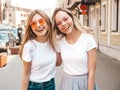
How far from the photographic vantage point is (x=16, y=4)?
332 ft

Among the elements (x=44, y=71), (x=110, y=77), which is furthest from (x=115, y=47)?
(x=44, y=71)

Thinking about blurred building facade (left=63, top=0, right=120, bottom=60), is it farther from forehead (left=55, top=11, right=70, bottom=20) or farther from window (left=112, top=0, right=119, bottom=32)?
forehead (left=55, top=11, right=70, bottom=20)

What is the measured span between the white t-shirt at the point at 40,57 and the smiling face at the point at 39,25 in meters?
0.13

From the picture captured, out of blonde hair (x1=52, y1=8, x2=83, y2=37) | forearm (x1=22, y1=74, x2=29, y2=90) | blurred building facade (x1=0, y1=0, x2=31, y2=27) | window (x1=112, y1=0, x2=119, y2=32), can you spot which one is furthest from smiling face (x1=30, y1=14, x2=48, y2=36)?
blurred building facade (x1=0, y1=0, x2=31, y2=27)

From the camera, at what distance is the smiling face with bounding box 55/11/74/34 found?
342 cm

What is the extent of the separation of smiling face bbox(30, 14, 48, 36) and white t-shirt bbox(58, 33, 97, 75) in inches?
11.2

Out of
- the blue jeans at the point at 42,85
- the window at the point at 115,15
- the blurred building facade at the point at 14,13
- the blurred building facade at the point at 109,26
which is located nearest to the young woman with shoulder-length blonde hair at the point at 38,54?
the blue jeans at the point at 42,85

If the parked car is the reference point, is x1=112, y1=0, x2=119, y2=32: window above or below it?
above

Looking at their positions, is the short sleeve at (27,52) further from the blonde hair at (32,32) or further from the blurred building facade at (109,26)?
the blurred building facade at (109,26)

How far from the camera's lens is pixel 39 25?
3582 mm

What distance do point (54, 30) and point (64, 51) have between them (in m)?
0.25

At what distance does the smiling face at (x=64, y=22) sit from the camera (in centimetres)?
342

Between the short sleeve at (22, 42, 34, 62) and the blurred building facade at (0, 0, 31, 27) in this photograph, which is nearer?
the short sleeve at (22, 42, 34, 62)

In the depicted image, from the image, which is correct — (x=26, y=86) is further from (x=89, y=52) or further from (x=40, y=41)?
(x=89, y=52)
